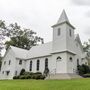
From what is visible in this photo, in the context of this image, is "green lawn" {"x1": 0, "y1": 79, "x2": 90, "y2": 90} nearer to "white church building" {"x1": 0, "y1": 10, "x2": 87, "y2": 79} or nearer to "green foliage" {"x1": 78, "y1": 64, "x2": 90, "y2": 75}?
"white church building" {"x1": 0, "y1": 10, "x2": 87, "y2": 79}

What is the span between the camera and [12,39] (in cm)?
5044

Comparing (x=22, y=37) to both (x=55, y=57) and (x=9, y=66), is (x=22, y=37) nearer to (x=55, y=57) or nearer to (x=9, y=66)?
(x=9, y=66)

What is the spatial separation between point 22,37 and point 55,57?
26655 mm

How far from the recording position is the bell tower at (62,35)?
2594 centimetres

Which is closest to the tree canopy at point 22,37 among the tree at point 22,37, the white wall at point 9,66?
the tree at point 22,37

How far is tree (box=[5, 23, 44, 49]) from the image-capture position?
5044 cm

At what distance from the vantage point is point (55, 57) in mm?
26547

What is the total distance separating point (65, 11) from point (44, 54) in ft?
31.6

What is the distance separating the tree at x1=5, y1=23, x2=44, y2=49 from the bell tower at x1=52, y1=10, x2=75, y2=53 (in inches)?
945

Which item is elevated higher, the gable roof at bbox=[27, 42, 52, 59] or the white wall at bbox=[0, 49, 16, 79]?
the gable roof at bbox=[27, 42, 52, 59]

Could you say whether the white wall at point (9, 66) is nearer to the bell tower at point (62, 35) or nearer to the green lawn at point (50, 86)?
the bell tower at point (62, 35)

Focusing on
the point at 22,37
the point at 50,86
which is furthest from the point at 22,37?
the point at 50,86

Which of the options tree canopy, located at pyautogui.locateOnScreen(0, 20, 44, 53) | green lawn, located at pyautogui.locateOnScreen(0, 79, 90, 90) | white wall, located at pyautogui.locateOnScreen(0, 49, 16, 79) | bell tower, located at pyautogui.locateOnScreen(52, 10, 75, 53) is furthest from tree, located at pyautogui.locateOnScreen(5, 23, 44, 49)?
green lawn, located at pyautogui.locateOnScreen(0, 79, 90, 90)

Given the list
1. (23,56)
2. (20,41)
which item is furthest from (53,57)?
(20,41)
